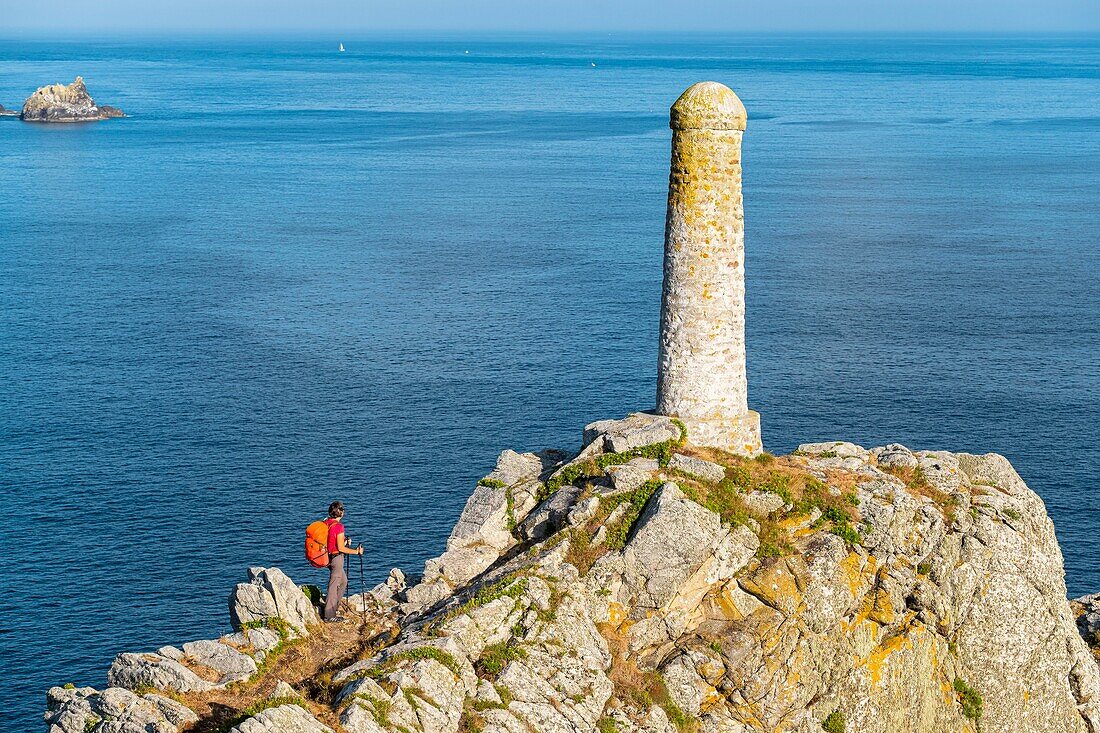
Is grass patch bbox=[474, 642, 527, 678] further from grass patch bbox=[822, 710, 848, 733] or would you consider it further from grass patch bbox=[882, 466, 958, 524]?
grass patch bbox=[882, 466, 958, 524]

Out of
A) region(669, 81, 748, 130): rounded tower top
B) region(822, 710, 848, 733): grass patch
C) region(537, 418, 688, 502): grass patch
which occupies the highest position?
region(669, 81, 748, 130): rounded tower top

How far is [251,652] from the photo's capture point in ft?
89.9

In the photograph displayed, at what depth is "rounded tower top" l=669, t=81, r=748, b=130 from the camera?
3203cm

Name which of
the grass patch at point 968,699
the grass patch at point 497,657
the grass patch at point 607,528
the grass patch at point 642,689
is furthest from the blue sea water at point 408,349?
the grass patch at point 642,689

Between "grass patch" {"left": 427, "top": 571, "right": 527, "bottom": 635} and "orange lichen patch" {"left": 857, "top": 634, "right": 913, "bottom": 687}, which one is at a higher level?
"grass patch" {"left": 427, "top": 571, "right": 527, "bottom": 635}

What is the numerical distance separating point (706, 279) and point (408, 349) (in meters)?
62.8

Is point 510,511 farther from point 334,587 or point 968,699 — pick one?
→ point 968,699

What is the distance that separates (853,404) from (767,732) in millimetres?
55132

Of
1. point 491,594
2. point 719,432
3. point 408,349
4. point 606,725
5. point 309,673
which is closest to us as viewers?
point 606,725

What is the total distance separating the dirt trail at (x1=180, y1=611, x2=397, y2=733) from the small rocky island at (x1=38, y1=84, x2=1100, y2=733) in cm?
7

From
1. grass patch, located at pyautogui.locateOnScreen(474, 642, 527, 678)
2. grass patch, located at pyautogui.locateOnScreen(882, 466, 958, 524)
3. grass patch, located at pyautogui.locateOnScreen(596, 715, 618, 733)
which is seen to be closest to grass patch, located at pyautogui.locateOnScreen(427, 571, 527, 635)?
grass patch, located at pyautogui.locateOnScreen(474, 642, 527, 678)

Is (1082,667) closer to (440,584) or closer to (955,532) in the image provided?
(955,532)

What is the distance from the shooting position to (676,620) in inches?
1128

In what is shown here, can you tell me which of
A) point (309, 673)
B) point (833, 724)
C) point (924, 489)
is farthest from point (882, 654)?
point (309, 673)
